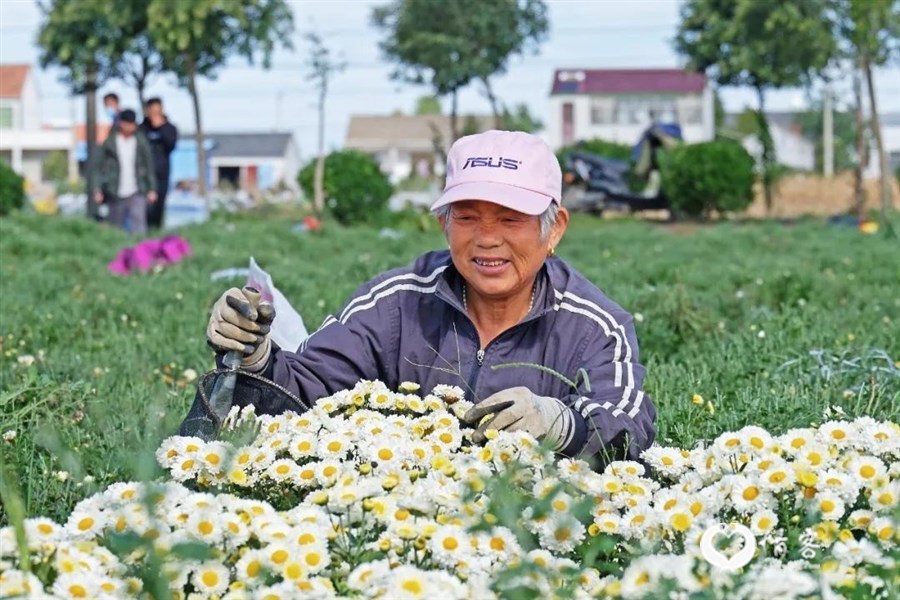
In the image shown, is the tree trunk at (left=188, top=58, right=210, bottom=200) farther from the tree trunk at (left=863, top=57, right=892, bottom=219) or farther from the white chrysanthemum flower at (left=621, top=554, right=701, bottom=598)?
the white chrysanthemum flower at (left=621, top=554, right=701, bottom=598)

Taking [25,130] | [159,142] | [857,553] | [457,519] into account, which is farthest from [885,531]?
[25,130]

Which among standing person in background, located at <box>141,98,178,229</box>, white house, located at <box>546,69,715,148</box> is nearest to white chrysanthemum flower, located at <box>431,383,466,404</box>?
standing person in background, located at <box>141,98,178,229</box>

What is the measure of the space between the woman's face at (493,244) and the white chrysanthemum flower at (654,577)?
4.96 feet

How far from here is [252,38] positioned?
24.4 m

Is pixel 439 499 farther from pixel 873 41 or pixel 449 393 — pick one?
pixel 873 41

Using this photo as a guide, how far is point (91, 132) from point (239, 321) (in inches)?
758

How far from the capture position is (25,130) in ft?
252

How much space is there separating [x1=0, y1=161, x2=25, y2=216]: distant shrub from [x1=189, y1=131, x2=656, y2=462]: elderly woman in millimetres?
19311

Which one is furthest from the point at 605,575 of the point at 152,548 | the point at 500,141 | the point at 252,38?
the point at 252,38

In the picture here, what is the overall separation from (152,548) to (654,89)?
252 feet

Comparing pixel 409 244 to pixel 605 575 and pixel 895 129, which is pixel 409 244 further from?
pixel 895 129

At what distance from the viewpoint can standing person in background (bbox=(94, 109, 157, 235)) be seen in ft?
48.2

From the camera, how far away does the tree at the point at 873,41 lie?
64.6 ft

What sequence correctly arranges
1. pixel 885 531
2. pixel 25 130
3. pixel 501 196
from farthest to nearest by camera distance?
pixel 25 130, pixel 501 196, pixel 885 531
